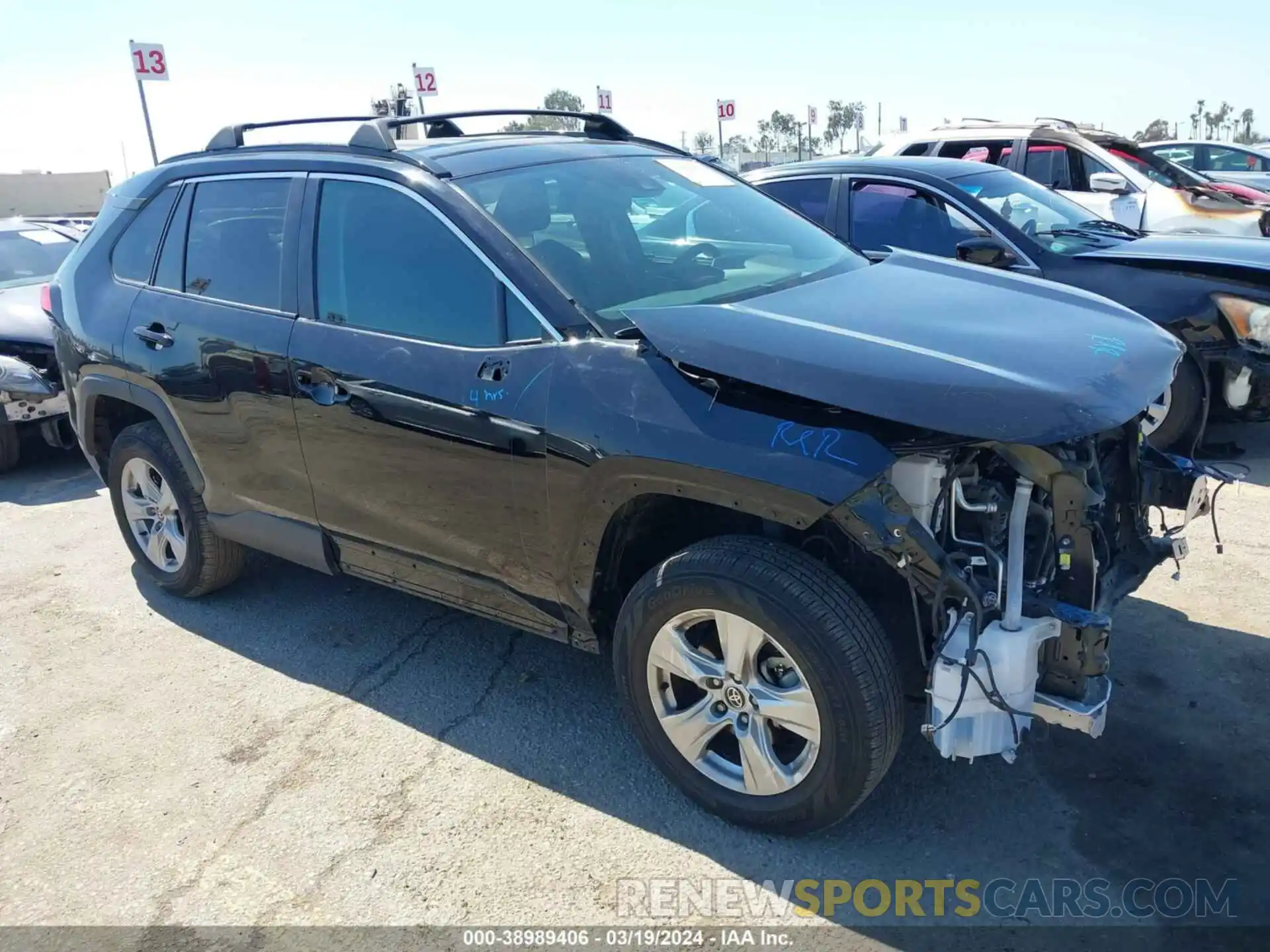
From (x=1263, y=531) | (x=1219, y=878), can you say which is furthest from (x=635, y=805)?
(x=1263, y=531)

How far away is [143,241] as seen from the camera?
4.39 m

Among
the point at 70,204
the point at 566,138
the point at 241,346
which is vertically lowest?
the point at 70,204

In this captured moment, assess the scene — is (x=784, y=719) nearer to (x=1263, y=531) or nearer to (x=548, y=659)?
(x=548, y=659)

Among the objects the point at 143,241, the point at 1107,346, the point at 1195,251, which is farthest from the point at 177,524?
the point at 1195,251

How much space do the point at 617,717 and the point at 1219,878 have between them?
1.86 meters

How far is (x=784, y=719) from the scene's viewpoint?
2.77 m

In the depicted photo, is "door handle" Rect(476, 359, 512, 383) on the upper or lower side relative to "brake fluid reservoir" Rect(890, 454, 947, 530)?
upper

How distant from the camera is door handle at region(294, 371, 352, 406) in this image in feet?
11.5

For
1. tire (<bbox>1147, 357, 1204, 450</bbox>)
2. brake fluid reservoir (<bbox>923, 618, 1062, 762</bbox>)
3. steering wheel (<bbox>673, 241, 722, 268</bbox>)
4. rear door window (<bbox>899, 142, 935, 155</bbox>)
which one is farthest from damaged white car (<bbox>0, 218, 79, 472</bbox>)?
rear door window (<bbox>899, 142, 935, 155</bbox>)

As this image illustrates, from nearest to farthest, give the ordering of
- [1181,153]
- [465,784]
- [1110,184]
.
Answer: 1. [465,784]
2. [1110,184]
3. [1181,153]

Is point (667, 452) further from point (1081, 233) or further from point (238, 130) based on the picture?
point (1081, 233)

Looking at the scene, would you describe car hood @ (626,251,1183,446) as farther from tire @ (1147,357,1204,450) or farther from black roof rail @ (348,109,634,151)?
tire @ (1147,357,1204,450)

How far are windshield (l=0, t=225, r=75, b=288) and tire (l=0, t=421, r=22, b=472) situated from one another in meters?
1.49

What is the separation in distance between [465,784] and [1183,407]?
14.8 ft
